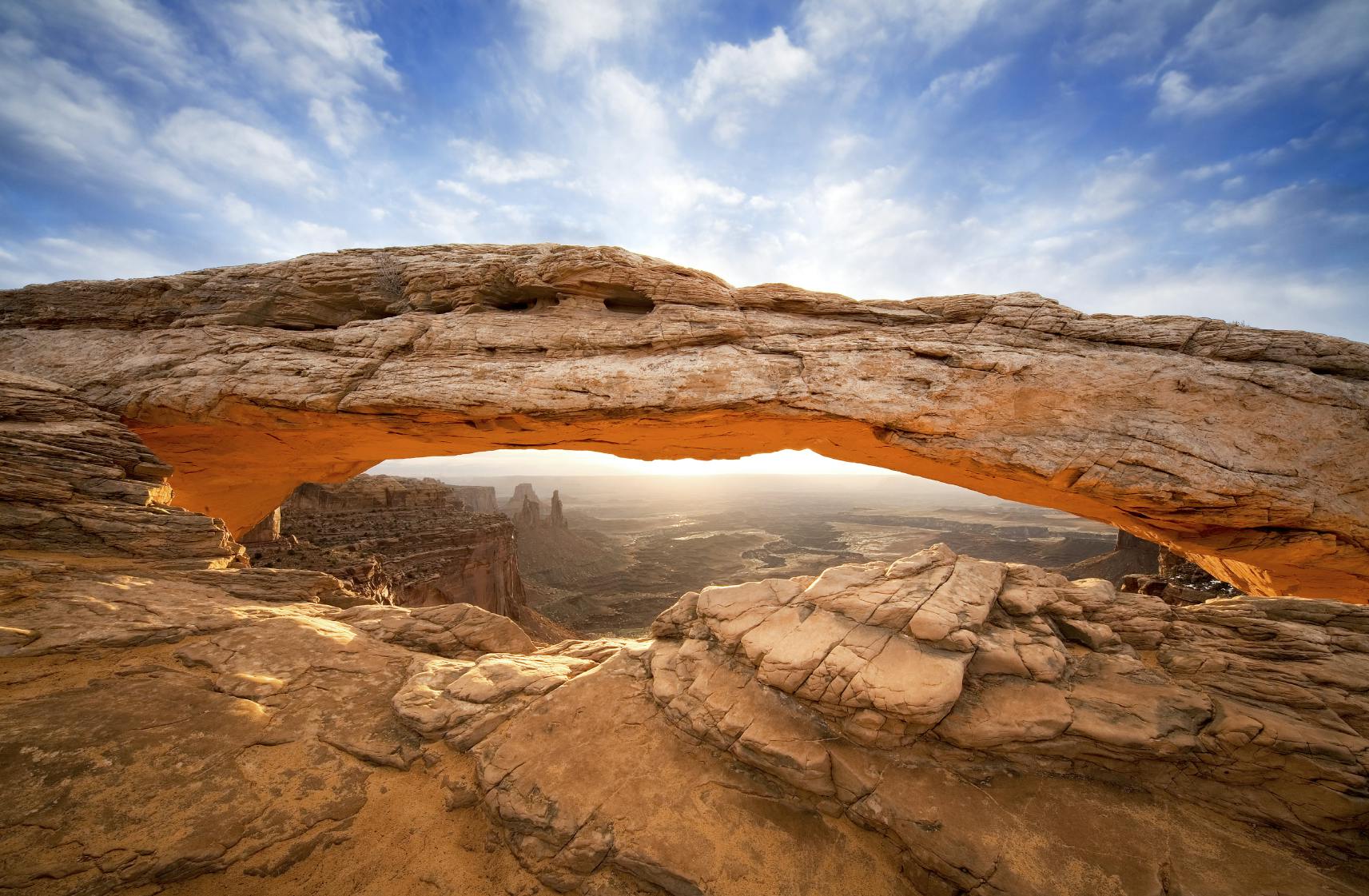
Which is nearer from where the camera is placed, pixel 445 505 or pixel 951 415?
pixel 951 415

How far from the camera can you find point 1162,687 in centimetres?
532

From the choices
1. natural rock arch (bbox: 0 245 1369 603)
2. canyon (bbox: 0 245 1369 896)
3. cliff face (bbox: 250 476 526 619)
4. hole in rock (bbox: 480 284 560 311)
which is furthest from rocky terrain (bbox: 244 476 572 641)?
hole in rock (bbox: 480 284 560 311)

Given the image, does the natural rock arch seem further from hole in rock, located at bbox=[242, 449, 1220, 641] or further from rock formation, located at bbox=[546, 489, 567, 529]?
rock formation, located at bbox=[546, 489, 567, 529]

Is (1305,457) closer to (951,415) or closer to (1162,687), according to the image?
(951,415)

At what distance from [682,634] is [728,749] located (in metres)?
2.05

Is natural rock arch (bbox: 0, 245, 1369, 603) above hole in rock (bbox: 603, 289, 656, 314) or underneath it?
underneath

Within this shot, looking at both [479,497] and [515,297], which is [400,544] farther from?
[479,497]

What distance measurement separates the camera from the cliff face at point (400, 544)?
1638 cm

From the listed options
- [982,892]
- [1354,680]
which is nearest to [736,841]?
[982,892]

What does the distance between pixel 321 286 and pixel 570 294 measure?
6.76 metres

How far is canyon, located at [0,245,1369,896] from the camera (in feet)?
14.3

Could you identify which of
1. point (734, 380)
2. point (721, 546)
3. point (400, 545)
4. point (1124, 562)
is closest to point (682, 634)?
point (734, 380)

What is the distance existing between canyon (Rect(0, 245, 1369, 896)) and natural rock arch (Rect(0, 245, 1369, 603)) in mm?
85

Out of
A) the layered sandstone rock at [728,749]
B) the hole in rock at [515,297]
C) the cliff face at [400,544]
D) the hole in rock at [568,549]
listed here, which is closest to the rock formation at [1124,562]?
the hole in rock at [568,549]
